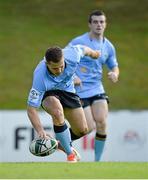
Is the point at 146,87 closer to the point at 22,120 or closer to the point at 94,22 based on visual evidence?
the point at 22,120

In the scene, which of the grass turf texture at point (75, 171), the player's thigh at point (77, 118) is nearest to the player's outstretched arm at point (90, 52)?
the player's thigh at point (77, 118)

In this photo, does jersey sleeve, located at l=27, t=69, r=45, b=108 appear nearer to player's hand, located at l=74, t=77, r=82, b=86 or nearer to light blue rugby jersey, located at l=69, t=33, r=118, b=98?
player's hand, located at l=74, t=77, r=82, b=86

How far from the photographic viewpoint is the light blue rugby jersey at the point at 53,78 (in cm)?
1126

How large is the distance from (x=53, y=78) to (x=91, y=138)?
551 centimetres

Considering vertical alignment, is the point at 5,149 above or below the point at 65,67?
below

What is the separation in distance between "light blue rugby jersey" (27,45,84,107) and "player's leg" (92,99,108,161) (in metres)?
1.54

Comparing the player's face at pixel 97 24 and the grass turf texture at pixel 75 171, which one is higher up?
the player's face at pixel 97 24

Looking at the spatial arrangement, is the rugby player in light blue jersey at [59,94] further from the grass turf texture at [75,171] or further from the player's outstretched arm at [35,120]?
the grass turf texture at [75,171]

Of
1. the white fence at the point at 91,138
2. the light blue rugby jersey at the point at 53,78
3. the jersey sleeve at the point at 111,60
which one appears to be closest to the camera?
the light blue rugby jersey at the point at 53,78

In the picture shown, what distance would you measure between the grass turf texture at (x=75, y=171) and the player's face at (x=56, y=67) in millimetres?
1303

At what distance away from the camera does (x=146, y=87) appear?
21.6 metres

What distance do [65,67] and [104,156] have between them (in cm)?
567

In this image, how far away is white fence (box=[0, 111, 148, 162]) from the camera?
16.8 m

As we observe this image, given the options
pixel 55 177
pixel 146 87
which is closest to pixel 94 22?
pixel 55 177
